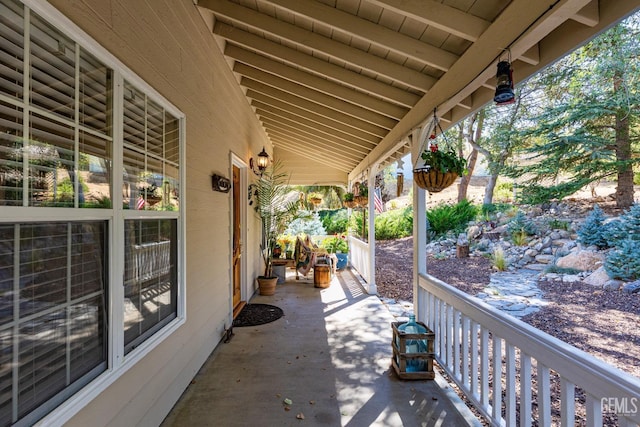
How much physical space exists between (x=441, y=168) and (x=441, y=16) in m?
1.04

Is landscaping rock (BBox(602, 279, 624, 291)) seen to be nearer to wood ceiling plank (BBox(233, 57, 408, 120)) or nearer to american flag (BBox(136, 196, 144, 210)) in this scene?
wood ceiling plank (BBox(233, 57, 408, 120))

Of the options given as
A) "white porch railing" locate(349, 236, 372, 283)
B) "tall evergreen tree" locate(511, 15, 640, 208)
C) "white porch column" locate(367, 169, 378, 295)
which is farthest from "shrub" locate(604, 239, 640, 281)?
"white porch railing" locate(349, 236, 372, 283)

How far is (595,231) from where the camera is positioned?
250 inches

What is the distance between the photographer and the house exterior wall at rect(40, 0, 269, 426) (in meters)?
1.60

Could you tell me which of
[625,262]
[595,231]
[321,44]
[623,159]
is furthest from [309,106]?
[623,159]

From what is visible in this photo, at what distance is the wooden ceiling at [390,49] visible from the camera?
5.55 feet

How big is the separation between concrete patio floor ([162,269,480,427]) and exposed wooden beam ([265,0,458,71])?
259 cm

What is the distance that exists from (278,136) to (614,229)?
696 cm

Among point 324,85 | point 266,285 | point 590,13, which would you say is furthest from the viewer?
point 266,285

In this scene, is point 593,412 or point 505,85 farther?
point 505,85

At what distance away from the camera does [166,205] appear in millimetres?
2268

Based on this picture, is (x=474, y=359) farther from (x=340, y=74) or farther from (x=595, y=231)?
(x=595, y=231)

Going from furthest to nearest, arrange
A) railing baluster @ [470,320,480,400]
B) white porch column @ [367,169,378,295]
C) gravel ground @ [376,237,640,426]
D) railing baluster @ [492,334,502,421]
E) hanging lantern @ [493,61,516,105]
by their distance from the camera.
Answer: white porch column @ [367,169,378,295] → gravel ground @ [376,237,640,426] → railing baluster @ [470,320,480,400] → railing baluster @ [492,334,502,421] → hanging lantern @ [493,61,516,105]

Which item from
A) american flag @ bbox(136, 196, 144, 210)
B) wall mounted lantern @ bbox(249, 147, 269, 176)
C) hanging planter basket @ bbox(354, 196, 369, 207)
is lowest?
american flag @ bbox(136, 196, 144, 210)
